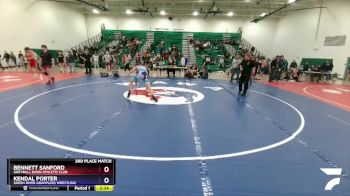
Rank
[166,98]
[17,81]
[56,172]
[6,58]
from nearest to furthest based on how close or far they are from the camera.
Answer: [56,172] → [166,98] → [17,81] → [6,58]

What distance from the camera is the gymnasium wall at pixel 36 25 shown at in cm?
1756

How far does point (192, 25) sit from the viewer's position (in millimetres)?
30125

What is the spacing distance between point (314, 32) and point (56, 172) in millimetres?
24741

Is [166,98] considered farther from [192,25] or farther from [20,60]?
[192,25]

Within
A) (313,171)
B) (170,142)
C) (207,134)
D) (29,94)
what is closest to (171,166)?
(170,142)

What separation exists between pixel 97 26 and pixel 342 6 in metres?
27.6

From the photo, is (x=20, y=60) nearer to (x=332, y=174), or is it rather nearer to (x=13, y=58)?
(x=13, y=58)

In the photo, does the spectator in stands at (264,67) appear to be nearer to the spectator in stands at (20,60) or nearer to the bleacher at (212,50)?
the bleacher at (212,50)

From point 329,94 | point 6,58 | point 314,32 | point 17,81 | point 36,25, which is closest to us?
point 17,81

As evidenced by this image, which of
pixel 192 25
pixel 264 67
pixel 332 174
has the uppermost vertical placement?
pixel 192 25

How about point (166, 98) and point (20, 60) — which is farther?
point (20, 60)

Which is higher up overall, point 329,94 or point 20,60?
point 20,60

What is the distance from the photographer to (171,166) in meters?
3.28

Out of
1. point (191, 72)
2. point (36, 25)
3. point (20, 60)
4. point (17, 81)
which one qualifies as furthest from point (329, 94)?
point (36, 25)
